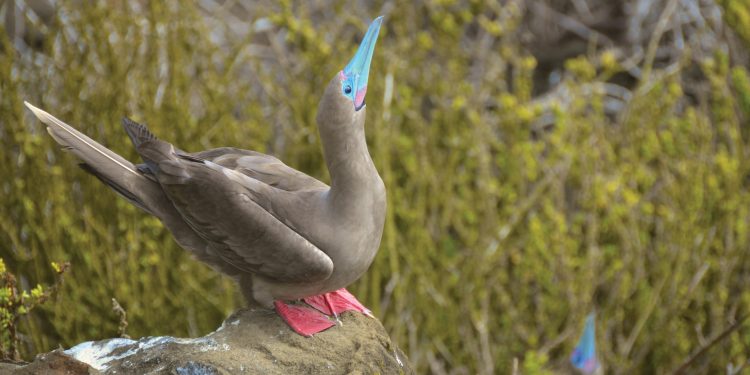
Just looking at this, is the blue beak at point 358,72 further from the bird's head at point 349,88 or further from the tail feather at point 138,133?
the tail feather at point 138,133

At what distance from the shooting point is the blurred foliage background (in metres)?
5.34

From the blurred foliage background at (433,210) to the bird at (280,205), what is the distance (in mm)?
1521

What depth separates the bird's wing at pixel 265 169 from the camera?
3588 mm

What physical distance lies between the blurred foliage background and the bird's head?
79.3 inches

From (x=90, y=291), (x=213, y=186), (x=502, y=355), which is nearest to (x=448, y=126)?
(x=502, y=355)

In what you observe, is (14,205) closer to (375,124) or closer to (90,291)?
(90,291)

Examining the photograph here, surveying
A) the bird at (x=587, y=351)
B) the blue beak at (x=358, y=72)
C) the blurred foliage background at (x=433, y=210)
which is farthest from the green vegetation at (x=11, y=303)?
the bird at (x=587, y=351)

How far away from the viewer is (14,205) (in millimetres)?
5441

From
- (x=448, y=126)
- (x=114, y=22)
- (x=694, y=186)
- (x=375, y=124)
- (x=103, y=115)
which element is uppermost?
(x=114, y=22)

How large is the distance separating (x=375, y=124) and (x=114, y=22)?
1.65 meters

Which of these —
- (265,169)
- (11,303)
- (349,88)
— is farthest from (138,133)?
(349,88)

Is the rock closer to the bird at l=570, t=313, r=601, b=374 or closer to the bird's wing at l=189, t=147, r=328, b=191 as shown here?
the bird's wing at l=189, t=147, r=328, b=191

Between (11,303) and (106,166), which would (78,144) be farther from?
(11,303)

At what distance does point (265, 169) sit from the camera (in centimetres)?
364
